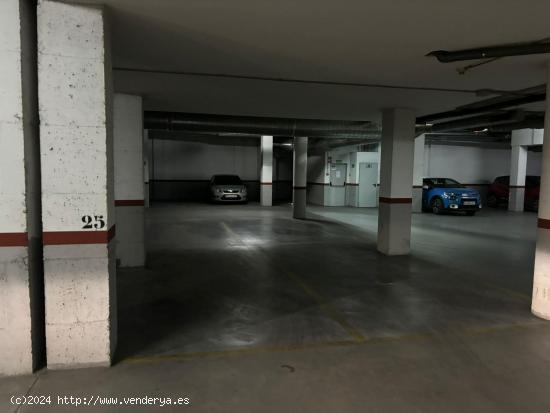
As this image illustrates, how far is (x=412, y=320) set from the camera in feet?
12.8

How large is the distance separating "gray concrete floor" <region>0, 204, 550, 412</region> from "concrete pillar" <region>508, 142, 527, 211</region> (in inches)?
366

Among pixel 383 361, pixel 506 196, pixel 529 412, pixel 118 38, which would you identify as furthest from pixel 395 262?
pixel 506 196

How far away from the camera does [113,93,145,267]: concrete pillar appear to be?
580 cm

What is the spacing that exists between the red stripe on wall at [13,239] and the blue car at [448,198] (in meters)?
13.0

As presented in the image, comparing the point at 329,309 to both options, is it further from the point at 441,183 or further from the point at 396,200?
the point at 441,183

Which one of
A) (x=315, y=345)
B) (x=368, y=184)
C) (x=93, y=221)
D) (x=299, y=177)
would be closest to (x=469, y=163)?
(x=368, y=184)

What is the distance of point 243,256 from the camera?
6723 millimetres

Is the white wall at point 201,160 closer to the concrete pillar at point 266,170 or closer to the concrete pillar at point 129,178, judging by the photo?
the concrete pillar at point 266,170

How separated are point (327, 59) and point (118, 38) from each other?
81.4 inches

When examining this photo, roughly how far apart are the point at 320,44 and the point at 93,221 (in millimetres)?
2537

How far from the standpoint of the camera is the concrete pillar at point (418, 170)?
45.0ft

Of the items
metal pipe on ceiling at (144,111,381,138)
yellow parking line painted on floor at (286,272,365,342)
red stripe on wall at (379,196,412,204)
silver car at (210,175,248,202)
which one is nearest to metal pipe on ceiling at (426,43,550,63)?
yellow parking line painted on floor at (286,272,365,342)

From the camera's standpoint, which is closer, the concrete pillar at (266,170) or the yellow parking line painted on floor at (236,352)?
the yellow parking line painted on floor at (236,352)

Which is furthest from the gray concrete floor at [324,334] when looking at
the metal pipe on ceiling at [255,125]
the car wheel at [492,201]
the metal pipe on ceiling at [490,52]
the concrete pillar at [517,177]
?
the car wheel at [492,201]
